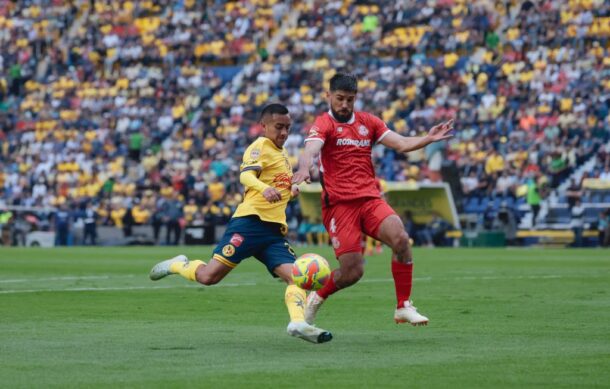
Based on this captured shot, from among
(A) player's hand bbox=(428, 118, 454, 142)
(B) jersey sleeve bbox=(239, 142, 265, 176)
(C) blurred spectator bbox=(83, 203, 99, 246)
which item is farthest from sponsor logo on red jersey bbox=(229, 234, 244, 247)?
(C) blurred spectator bbox=(83, 203, 99, 246)

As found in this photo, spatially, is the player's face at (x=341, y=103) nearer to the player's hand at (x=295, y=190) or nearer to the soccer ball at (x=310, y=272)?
the player's hand at (x=295, y=190)

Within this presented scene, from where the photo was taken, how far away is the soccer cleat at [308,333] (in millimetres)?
10719

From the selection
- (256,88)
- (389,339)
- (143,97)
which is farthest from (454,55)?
(389,339)

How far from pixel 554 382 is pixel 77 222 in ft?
136

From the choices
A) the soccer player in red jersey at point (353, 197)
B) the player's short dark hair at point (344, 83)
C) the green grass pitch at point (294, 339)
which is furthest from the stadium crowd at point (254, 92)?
the player's short dark hair at point (344, 83)

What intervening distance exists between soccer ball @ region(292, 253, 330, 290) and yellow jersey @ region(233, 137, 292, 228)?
29.9 inches

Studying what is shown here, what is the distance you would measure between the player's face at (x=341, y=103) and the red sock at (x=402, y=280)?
4.62 ft

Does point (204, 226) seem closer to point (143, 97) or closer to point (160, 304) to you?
point (143, 97)

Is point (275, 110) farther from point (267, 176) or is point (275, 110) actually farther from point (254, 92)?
point (254, 92)

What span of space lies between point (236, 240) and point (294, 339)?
1.04m

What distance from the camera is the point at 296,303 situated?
11078mm

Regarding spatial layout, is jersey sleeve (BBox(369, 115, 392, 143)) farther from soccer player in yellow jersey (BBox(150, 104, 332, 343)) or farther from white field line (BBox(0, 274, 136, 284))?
white field line (BBox(0, 274, 136, 284))

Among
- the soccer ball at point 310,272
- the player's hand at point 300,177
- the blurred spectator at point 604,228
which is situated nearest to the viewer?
the player's hand at point 300,177

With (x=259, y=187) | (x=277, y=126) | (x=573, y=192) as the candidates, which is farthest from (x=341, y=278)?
(x=573, y=192)
